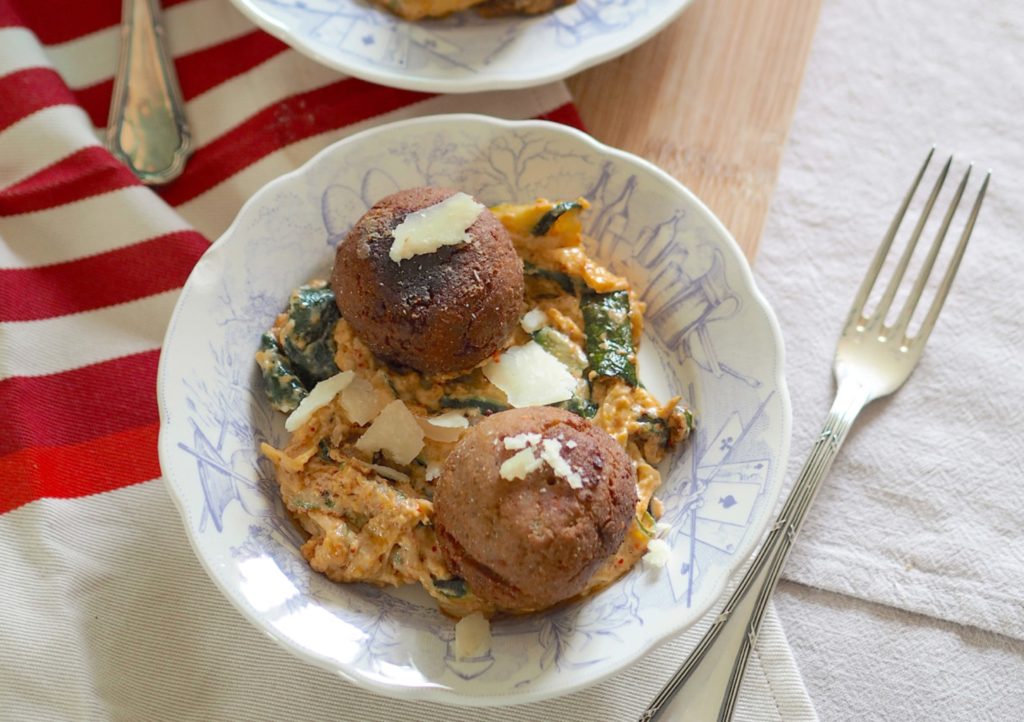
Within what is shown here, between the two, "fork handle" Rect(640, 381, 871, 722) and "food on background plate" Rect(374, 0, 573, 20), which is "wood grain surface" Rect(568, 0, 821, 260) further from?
"fork handle" Rect(640, 381, 871, 722)

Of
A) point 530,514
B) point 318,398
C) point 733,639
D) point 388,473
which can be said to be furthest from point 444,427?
point 733,639

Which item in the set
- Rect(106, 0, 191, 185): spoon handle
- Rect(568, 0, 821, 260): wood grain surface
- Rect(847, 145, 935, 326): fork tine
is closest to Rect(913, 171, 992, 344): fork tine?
Rect(847, 145, 935, 326): fork tine

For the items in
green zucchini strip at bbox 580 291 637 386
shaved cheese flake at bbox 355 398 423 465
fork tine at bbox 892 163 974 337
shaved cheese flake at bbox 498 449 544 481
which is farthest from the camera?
fork tine at bbox 892 163 974 337

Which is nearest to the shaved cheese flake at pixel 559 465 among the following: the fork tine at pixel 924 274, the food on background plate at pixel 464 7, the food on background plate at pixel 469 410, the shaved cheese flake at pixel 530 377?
the food on background plate at pixel 469 410

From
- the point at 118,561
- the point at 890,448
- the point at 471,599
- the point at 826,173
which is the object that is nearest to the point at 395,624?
the point at 471,599

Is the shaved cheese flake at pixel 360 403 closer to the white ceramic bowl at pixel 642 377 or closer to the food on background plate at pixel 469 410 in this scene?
the food on background plate at pixel 469 410
